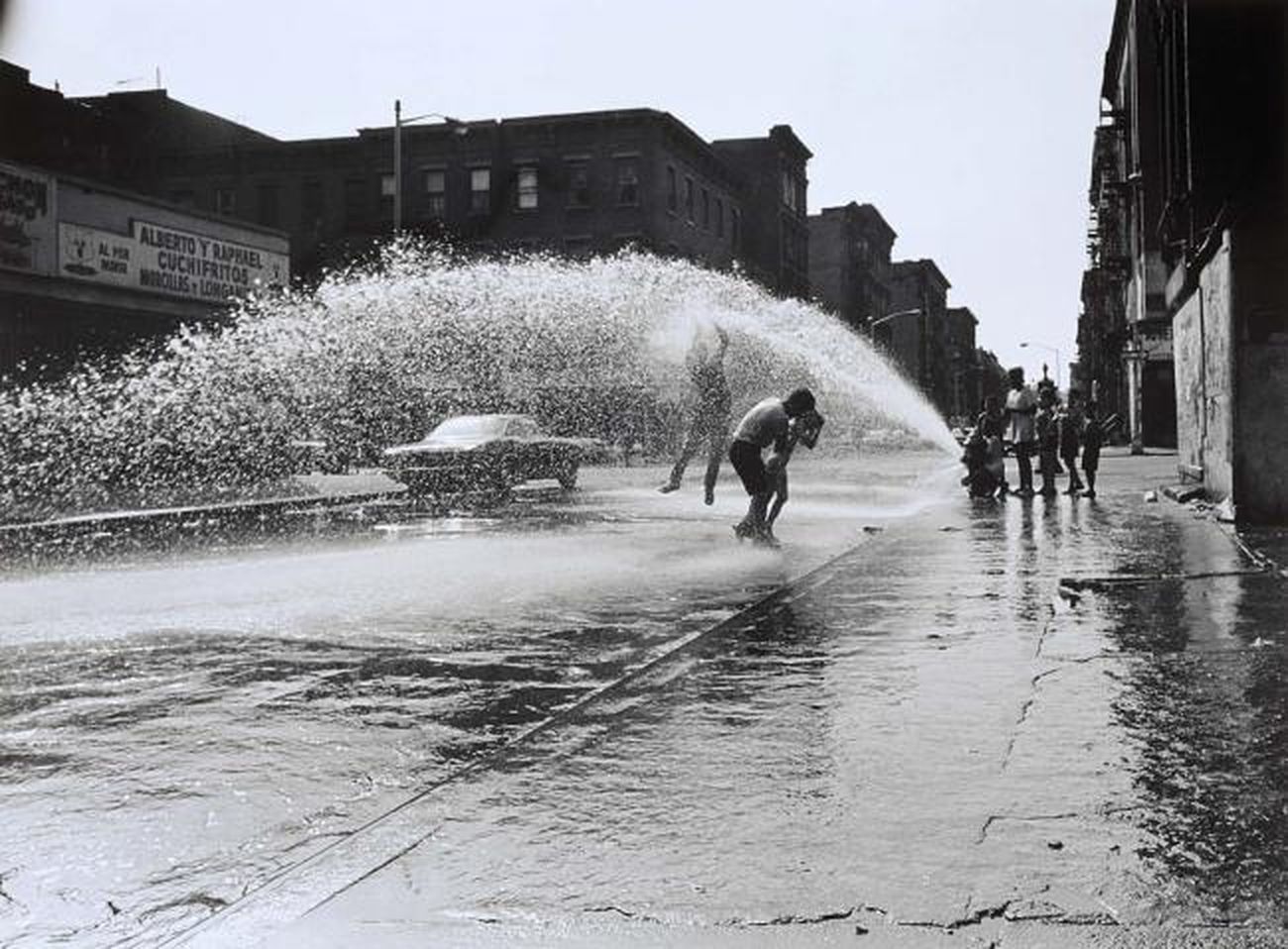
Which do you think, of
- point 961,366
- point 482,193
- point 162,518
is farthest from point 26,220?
point 961,366

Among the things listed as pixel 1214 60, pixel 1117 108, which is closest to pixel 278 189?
pixel 1117 108

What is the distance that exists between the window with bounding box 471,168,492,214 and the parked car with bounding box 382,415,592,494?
31308 mm

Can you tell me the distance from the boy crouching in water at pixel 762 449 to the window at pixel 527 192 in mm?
41127

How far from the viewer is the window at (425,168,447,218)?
176 ft

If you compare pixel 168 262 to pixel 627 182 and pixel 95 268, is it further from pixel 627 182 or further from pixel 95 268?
pixel 627 182

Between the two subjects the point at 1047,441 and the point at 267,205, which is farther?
the point at 267,205

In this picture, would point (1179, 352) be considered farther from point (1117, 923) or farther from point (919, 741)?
point (1117, 923)

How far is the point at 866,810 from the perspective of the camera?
4.34 meters

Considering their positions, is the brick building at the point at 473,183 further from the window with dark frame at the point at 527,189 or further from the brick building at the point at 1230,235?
the brick building at the point at 1230,235

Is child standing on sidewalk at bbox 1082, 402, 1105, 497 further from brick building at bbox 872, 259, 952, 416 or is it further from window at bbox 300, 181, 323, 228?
brick building at bbox 872, 259, 952, 416

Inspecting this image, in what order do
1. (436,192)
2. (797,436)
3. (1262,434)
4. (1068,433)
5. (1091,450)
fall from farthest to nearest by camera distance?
(436,192) < (1068,433) < (1091,450) < (1262,434) < (797,436)

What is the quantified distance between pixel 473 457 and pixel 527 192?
109 ft

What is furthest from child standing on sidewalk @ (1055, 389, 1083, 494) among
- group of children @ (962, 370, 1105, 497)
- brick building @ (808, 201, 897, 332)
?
brick building @ (808, 201, 897, 332)

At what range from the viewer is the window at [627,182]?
52875 mm
